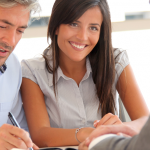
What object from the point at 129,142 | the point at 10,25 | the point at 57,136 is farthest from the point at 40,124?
the point at 129,142

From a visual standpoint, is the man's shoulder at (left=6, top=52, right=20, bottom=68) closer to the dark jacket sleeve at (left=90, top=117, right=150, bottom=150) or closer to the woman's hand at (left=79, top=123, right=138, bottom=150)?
the woman's hand at (left=79, top=123, right=138, bottom=150)

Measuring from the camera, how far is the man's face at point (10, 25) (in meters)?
1.05

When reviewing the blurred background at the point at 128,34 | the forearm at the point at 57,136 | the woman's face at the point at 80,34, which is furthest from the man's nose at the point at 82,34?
the blurred background at the point at 128,34

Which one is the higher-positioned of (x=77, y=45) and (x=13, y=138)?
(x=77, y=45)

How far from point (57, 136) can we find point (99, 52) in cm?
59

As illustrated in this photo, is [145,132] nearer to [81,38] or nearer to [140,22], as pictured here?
[81,38]

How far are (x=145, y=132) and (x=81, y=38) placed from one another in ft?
2.97

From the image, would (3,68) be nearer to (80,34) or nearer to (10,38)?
(10,38)

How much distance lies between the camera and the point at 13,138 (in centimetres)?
82

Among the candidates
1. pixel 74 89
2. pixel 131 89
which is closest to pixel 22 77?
pixel 74 89

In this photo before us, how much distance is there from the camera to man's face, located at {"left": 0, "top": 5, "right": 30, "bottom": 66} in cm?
105

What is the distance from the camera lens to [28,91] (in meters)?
1.25

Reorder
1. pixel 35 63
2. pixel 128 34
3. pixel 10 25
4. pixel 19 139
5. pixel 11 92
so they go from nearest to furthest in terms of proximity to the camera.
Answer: pixel 19 139 < pixel 10 25 < pixel 11 92 < pixel 35 63 < pixel 128 34

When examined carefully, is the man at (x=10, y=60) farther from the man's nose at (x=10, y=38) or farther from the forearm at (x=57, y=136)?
the forearm at (x=57, y=136)
